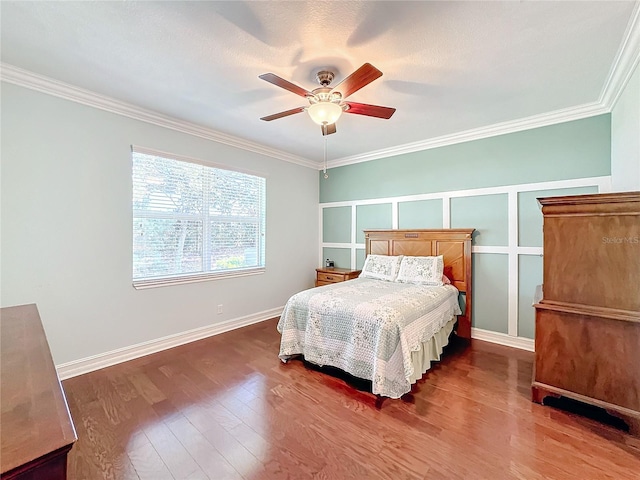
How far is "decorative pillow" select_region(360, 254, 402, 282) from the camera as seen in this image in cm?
367

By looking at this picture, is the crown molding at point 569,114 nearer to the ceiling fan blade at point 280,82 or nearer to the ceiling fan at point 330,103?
the ceiling fan at point 330,103

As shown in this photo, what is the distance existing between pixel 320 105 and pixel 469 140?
2414mm

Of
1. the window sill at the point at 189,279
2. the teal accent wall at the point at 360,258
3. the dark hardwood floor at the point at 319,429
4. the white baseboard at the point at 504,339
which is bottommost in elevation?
the dark hardwood floor at the point at 319,429

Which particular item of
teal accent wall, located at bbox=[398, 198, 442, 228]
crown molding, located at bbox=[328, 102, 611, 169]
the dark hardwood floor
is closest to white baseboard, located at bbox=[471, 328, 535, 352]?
the dark hardwood floor

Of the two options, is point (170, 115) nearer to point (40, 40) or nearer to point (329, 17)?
point (40, 40)

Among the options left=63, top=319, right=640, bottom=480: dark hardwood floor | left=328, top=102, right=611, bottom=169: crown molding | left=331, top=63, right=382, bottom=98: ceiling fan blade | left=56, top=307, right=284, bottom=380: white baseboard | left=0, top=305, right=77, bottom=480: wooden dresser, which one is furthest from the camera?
left=328, top=102, right=611, bottom=169: crown molding

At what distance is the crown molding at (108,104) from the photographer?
232 cm

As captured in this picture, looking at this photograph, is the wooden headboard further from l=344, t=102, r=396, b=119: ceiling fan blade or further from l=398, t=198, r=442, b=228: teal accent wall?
l=344, t=102, r=396, b=119: ceiling fan blade

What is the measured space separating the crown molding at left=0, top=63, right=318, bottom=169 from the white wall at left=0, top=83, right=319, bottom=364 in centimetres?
6

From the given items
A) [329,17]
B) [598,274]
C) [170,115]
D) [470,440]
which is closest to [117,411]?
[470,440]

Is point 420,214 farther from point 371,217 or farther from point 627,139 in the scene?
point 627,139

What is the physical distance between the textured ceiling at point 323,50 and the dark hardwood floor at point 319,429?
262 centimetres

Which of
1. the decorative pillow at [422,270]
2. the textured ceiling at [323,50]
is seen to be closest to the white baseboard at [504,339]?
the decorative pillow at [422,270]

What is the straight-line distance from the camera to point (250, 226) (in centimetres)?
420
